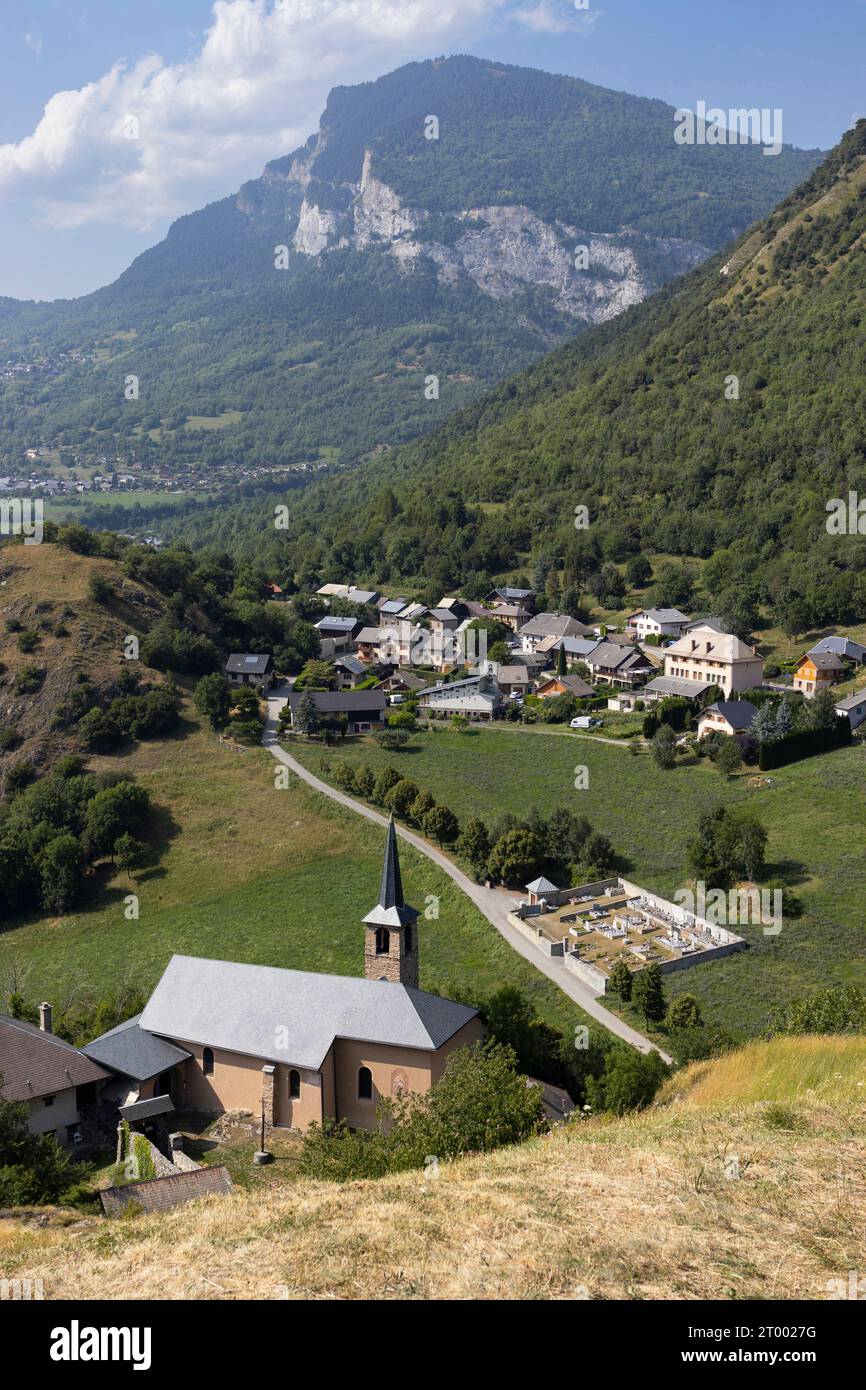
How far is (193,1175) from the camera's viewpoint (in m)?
20.5

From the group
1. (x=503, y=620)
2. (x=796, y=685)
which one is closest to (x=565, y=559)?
(x=503, y=620)

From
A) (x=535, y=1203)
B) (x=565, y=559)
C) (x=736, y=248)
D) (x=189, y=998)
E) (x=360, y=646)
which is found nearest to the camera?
(x=535, y=1203)

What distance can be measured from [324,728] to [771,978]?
37433mm

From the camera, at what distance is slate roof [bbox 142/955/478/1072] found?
25.9m

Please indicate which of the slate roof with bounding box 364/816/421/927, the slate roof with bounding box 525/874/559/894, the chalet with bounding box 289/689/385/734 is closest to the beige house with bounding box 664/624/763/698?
the chalet with bounding box 289/689/385/734

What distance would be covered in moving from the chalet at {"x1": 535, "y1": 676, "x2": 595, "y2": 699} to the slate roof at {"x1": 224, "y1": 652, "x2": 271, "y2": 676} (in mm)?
20461

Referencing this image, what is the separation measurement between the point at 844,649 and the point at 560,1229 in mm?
59538

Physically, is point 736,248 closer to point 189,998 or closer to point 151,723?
point 151,723

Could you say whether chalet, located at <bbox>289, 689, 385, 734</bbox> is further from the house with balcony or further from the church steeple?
the church steeple

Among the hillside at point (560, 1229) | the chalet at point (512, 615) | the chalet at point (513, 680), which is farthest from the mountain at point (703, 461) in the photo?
the hillside at point (560, 1229)

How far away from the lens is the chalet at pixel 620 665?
236ft

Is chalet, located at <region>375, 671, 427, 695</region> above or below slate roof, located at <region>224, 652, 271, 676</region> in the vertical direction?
below

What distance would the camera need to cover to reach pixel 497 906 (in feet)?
140

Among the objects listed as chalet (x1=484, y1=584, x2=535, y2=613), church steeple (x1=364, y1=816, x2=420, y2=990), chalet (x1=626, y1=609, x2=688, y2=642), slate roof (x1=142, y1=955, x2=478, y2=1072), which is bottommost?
slate roof (x1=142, y1=955, x2=478, y2=1072)
